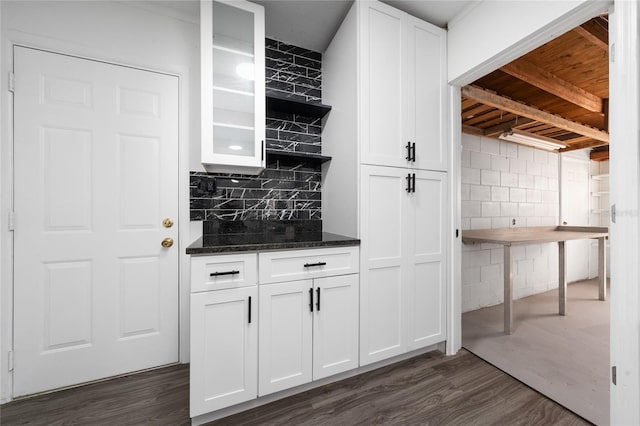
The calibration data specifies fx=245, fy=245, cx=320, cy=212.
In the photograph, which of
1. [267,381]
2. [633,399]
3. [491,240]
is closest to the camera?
[633,399]

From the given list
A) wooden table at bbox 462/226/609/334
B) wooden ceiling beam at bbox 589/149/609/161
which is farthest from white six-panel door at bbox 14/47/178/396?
wooden ceiling beam at bbox 589/149/609/161

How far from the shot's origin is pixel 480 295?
2.96 metres

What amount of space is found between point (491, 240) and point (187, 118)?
2.84 meters

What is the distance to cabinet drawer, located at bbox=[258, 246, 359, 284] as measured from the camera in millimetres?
1394

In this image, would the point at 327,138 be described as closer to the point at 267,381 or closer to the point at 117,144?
the point at 117,144

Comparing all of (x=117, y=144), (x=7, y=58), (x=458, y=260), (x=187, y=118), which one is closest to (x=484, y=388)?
(x=458, y=260)

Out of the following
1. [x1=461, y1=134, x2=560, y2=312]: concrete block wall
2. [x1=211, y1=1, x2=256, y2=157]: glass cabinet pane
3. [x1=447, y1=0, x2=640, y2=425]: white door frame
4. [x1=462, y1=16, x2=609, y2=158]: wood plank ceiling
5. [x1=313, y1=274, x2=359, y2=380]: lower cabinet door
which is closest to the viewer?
[x1=447, y1=0, x2=640, y2=425]: white door frame

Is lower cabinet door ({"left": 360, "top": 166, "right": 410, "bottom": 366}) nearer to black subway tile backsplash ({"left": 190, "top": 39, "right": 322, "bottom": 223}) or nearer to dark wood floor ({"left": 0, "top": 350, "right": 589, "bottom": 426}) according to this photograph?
dark wood floor ({"left": 0, "top": 350, "right": 589, "bottom": 426})

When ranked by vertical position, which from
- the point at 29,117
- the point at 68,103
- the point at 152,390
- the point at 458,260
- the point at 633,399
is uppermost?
the point at 68,103

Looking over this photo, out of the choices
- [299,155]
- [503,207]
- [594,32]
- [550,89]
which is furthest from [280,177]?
[503,207]

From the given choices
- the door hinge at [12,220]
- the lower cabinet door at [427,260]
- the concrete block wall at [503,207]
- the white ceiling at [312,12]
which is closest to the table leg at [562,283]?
the concrete block wall at [503,207]

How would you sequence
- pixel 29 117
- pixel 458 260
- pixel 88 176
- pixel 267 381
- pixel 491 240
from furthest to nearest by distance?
pixel 491 240, pixel 458 260, pixel 88 176, pixel 29 117, pixel 267 381

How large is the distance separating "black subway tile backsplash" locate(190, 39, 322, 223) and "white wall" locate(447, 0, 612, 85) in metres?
1.13

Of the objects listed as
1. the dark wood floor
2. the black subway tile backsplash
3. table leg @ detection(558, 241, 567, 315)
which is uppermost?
the black subway tile backsplash
